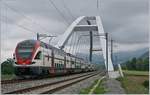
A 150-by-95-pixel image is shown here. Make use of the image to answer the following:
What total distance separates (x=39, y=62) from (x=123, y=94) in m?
16.0

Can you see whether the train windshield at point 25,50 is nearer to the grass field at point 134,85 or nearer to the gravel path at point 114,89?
the gravel path at point 114,89

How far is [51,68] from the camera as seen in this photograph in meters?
41.7

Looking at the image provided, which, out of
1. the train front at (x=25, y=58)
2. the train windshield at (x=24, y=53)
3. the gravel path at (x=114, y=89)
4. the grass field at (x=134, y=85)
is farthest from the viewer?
the train windshield at (x=24, y=53)

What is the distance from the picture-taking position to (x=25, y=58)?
3534 centimetres

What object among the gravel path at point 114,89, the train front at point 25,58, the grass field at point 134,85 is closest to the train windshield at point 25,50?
the train front at point 25,58

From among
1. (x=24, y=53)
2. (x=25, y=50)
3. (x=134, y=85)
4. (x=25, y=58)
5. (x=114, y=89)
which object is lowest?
(x=114, y=89)

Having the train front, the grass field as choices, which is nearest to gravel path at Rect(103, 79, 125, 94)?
the grass field

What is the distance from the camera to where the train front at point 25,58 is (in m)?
35.3

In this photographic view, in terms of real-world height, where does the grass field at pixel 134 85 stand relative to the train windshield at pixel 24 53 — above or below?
below

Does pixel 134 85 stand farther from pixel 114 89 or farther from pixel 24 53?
pixel 24 53

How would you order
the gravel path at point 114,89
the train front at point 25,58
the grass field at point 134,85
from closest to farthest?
the gravel path at point 114,89 → the grass field at point 134,85 → the train front at point 25,58

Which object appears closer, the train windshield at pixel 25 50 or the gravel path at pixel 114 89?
the gravel path at pixel 114 89

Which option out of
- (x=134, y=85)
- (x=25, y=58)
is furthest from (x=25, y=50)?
(x=134, y=85)

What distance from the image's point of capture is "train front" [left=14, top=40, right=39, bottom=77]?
116 ft
